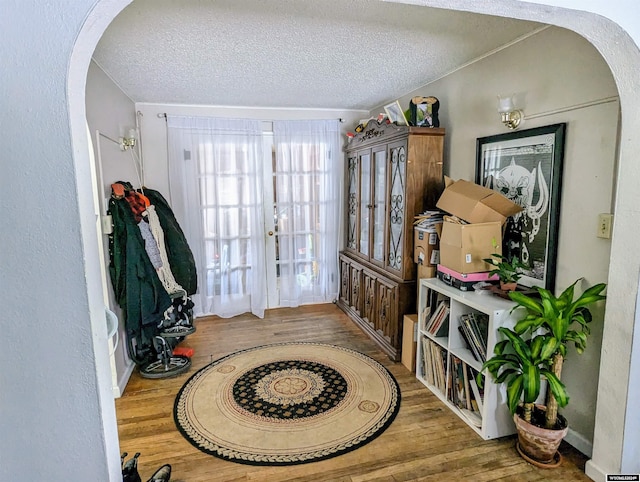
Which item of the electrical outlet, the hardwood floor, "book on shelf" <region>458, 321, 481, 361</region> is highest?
the electrical outlet

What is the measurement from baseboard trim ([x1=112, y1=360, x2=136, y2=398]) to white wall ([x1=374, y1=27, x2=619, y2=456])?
9.37ft

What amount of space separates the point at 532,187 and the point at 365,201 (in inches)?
69.1

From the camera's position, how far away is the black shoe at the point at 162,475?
1.77 m

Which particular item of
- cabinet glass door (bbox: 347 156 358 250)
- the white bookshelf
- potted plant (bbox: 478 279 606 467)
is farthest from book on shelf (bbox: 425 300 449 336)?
cabinet glass door (bbox: 347 156 358 250)

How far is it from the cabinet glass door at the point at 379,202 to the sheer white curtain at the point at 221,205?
1.34 m

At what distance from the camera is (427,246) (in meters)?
2.77

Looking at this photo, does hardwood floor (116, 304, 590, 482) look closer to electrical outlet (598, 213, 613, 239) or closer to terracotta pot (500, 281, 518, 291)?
terracotta pot (500, 281, 518, 291)

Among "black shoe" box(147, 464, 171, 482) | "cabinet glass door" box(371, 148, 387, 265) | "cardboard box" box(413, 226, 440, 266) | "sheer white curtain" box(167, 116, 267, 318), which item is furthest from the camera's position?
"sheer white curtain" box(167, 116, 267, 318)

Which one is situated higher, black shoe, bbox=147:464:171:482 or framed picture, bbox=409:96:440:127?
framed picture, bbox=409:96:440:127

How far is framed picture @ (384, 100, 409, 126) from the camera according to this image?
2.96 metres

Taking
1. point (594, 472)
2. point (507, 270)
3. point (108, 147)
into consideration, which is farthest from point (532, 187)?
point (108, 147)

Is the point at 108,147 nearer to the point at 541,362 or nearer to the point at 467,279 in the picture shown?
the point at 467,279

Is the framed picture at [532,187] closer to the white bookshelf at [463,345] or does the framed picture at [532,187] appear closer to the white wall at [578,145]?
the white wall at [578,145]

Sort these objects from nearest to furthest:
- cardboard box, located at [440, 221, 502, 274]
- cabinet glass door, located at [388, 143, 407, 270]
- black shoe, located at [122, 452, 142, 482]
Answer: black shoe, located at [122, 452, 142, 482] → cardboard box, located at [440, 221, 502, 274] → cabinet glass door, located at [388, 143, 407, 270]
